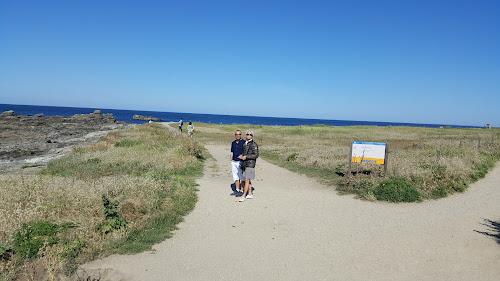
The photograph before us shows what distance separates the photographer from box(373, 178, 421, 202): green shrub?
30.1 feet

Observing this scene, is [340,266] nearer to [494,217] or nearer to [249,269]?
[249,269]

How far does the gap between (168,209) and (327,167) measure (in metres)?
9.17

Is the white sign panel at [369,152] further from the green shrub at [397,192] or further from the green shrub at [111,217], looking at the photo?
the green shrub at [111,217]

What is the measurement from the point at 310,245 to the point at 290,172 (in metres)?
8.25

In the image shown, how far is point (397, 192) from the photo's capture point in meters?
9.32

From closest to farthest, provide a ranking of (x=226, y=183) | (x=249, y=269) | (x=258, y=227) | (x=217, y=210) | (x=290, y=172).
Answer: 1. (x=249, y=269)
2. (x=258, y=227)
3. (x=217, y=210)
4. (x=226, y=183)
5. (x=290, y=172)

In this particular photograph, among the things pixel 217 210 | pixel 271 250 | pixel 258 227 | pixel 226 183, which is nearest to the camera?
pixel 271 250

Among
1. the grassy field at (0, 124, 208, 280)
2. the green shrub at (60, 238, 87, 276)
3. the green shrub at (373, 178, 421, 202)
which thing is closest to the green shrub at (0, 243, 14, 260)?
the grassy field at (0, 124, 208, 280)

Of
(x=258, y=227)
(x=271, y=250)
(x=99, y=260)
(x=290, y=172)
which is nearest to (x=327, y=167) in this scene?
(x=290, y=172)

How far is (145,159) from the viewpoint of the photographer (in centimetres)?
1446

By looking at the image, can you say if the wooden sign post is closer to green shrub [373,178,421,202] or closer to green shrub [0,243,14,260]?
green shrub [373,178,421,202]

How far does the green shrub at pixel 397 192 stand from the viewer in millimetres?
9188

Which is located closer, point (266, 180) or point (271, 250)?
point (271, 250)

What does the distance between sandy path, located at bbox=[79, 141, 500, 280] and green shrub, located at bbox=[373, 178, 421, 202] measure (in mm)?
370
